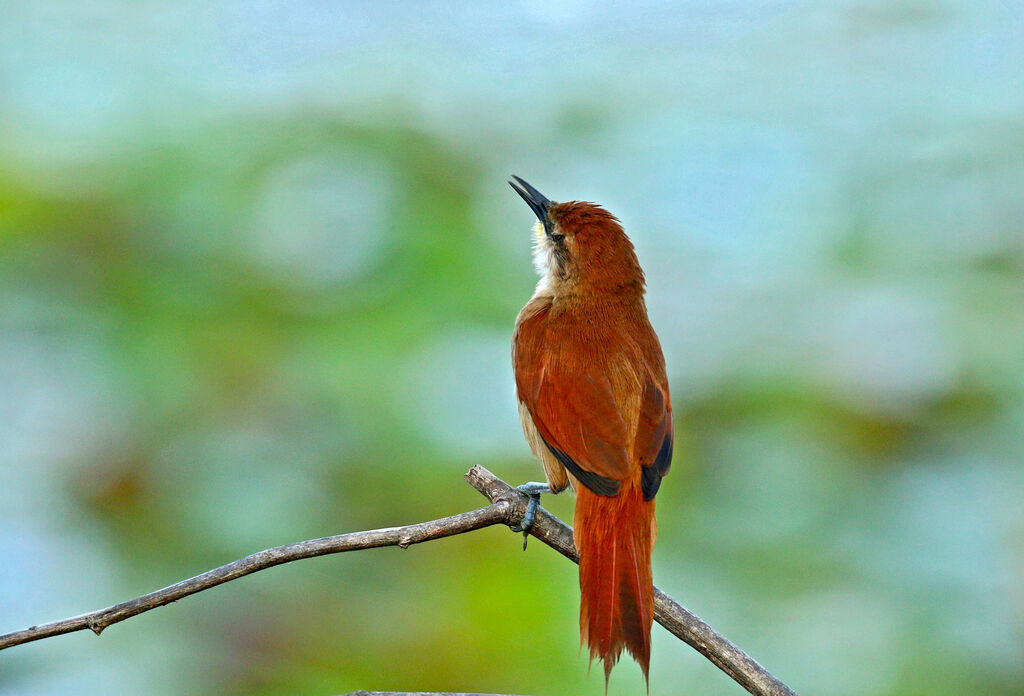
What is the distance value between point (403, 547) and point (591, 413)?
0.74 metres

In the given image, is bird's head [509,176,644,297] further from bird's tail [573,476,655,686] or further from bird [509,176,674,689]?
bird's tail [573,476,655,686]

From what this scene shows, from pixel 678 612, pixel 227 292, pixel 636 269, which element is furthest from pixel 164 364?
pixel 678 612

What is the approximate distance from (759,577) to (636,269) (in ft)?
5.14

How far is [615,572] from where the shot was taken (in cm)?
247

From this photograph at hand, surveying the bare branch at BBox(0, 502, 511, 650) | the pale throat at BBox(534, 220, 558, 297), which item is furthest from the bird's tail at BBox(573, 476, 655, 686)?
the pale throat at BBox(534, 220, 558, 297)

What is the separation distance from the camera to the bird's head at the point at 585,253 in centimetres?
321

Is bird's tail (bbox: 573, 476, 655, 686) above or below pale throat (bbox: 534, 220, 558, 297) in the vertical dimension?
below

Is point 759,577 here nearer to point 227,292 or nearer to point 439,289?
point 439,289

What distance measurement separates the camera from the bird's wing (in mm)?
2668

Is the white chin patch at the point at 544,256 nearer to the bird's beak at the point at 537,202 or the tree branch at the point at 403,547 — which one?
the bird's beak at the point at 537,202

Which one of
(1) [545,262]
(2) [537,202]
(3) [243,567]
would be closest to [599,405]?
(1) [545,262]

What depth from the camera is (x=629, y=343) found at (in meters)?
2.99

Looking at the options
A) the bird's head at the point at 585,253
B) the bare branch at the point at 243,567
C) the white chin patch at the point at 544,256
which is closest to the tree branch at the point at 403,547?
the bare branch at the point at 243,567

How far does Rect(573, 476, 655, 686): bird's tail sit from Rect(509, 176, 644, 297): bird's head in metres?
0.75
